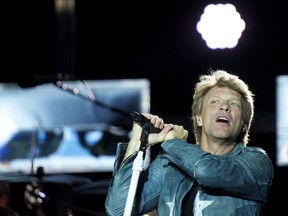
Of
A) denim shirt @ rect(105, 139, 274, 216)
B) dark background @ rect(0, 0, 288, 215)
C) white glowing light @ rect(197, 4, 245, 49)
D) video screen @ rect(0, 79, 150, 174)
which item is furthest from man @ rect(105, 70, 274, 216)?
video screen @ rect(0, 79, 150, 174)

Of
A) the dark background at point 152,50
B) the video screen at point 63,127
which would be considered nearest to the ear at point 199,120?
the dark background at point 152,50

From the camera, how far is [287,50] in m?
4.35

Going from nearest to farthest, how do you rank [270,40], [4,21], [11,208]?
1. [11,208]
2. [270,40]
3. [4,21]

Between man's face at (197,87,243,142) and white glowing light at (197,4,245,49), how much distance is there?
2.15 metres

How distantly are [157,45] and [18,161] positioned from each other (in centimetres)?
122

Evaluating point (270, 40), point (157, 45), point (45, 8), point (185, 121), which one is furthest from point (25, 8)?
point (270, 40)

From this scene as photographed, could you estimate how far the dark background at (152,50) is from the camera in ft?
14.6

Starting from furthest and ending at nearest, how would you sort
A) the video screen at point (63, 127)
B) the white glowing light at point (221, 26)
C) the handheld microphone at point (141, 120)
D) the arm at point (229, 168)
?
the video screen at point (63, 127) < the white glowing light at point (221, 26) < the handheld microphone at point (141, 120) < the arm at point (229, 168)

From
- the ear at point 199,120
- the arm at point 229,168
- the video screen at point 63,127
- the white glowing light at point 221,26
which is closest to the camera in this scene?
the arm at point 229,168

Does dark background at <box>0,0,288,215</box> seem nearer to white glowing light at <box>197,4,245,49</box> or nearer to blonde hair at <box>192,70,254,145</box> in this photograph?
white glowing light at <box>197,4,245,49</box>

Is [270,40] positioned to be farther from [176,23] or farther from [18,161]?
[18,161]

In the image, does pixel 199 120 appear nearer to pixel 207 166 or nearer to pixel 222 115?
pixel 222 115

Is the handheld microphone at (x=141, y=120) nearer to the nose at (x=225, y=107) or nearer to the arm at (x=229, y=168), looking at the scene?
the arm at (x=229, y=168)

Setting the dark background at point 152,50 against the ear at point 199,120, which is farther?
the dark background at point 152,50
